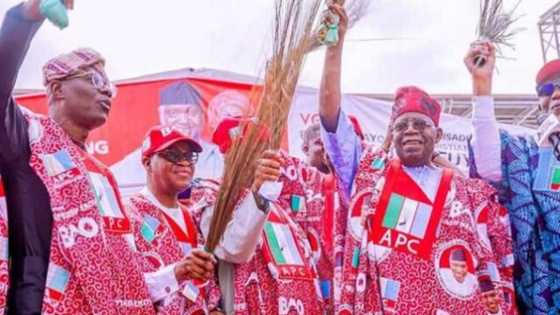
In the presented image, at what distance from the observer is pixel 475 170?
3164 millimetres

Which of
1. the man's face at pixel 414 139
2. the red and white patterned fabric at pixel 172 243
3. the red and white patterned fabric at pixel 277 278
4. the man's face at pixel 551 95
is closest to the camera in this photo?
the red and white patterned fabric at pixel 172 243

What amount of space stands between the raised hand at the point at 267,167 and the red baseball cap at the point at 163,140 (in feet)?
2.20

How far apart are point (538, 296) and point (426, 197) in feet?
1.90

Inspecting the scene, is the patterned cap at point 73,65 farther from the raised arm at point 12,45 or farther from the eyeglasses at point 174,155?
the eyeglasses at point 174,155

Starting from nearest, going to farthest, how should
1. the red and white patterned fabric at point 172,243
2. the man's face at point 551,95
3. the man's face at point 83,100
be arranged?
the man's face at point 83,100
the red and white patterned fabric at point 172,243
the man's face at point 551,95

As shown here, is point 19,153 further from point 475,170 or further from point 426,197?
point 475,170

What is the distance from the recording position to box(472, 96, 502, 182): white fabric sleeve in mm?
3016

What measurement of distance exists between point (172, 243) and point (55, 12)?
1246mm

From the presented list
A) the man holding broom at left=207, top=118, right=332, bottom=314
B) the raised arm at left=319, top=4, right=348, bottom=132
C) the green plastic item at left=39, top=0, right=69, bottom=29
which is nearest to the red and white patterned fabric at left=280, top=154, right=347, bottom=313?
the man holding broom at left=207, top=118, right=332, bottom=314

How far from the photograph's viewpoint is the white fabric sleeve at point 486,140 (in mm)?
3016

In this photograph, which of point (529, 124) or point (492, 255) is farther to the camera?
point (529, 124)

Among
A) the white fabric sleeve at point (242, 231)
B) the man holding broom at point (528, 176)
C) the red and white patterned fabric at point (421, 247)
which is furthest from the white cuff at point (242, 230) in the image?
the man holding broom at point (528, 176)

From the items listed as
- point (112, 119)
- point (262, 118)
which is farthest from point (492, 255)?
point (112, 119)

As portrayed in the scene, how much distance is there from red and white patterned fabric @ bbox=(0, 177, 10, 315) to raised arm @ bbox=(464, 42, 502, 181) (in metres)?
1.80
